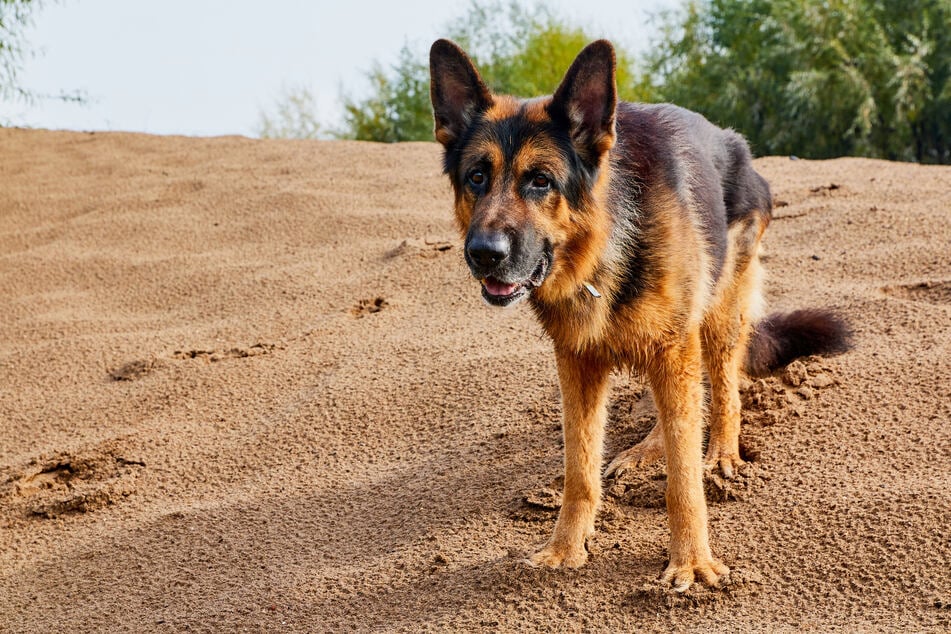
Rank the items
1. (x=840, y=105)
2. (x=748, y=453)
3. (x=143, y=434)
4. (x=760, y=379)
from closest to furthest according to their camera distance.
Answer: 1. (x=748, y=453)
2. (x=760, y=379)
3. (x=143, y=434)
4. (x=840, y=105)

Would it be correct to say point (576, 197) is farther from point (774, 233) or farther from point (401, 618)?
point (774, 233)

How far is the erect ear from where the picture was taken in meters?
3.49

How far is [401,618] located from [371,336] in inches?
104

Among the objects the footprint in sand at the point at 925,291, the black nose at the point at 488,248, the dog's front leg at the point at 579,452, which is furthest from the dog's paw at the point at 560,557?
the footprint in sand at the point at 925,291

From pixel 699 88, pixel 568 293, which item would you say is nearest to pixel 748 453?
pixel 568 293

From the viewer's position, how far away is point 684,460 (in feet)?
12.1

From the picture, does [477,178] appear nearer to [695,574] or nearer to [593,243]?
[593,243]

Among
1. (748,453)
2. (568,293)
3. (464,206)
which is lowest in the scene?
(748,453)

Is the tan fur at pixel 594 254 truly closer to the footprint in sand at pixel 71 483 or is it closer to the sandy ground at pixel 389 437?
the sandy ground at pixel 389 437

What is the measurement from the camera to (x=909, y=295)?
224 inches

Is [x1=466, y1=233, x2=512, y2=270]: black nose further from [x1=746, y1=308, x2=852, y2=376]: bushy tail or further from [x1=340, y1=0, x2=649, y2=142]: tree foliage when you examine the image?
[x1=340, y1=0, x2=649, y2=142]: tree foliage

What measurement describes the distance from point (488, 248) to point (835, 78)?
13024 mm

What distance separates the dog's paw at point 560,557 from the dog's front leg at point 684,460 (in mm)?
362

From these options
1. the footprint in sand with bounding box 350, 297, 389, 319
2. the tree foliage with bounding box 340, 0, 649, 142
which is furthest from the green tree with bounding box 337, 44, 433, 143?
the footprint in sand with bounding box 350, 297, 389, 319
